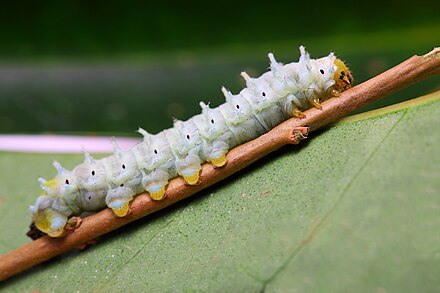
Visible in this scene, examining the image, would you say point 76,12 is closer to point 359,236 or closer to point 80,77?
point 80,77

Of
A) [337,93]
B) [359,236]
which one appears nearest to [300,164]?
[337,93]

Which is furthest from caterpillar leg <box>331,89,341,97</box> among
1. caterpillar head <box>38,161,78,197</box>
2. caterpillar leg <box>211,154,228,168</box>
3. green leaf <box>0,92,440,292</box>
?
caterpillar head <box>38,161,78,197</box>

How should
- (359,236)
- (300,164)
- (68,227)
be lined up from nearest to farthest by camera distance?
(359,236), (300,164), (68,227)

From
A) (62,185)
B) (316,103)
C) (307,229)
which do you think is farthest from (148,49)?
(307,229)

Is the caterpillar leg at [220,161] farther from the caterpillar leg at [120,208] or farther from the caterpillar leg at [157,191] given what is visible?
the caterpillar leg at [120,208]

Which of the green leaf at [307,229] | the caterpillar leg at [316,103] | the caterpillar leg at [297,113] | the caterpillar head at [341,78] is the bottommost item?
the green leaf at [307,229]

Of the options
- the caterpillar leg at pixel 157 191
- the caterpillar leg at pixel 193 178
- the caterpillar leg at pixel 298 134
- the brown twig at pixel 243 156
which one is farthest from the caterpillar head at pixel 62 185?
the caterpillar leg at pixel 298 134
